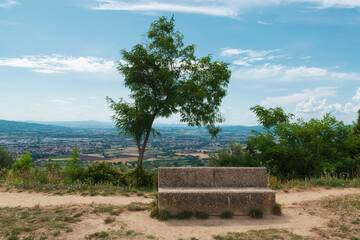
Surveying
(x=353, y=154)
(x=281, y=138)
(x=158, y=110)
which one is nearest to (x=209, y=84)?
(x=158, y=110)

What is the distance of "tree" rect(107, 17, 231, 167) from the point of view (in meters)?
14.0

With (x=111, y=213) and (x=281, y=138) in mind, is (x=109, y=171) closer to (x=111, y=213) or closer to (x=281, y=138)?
(x=111, y=213)

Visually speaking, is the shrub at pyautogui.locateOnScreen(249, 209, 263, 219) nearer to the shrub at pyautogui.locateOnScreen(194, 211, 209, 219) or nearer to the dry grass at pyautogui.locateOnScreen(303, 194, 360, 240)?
the shrub at pyautogui.locateOnScreen(194, 211, 209, 219)

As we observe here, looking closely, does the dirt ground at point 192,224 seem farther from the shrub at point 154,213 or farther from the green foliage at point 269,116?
the green foliage at point 269,116

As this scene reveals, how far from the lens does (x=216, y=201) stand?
687 cm

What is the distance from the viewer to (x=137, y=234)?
566cm

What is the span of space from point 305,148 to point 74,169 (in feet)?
35.5

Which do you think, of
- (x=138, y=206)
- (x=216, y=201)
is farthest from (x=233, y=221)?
(x=138, y=206)

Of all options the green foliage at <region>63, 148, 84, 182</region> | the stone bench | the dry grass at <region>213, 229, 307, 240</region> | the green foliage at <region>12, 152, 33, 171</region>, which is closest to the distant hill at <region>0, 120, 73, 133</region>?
the green foliage at <region>12, 152, 33, 171</region>

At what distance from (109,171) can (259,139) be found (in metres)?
7.54

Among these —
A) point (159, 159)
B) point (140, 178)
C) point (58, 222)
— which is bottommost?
point (159, 159)

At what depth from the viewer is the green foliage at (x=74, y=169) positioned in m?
11.4

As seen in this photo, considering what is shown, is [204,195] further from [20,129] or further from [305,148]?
[20,129]

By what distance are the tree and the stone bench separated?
6.44 meters
